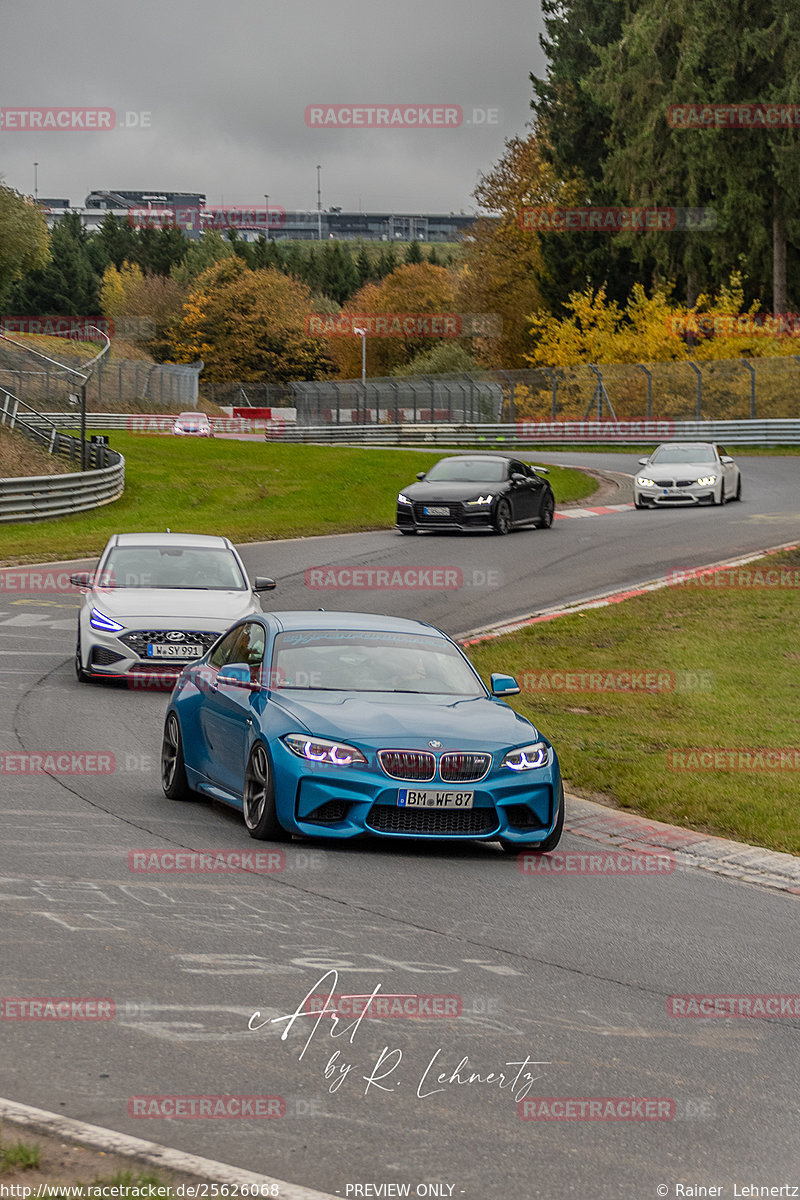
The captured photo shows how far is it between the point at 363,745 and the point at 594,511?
1101 inches

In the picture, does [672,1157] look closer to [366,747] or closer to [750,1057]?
[750,1057]

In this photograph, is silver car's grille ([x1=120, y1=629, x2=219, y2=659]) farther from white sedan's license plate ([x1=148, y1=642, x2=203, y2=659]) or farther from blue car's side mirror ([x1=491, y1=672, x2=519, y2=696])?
blue car's side mirror ([x1=491, y1=672, x2=519, y2=696])

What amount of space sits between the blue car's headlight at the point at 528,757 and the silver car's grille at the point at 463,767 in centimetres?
13

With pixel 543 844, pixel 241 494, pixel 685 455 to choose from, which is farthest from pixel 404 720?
pixel 241 494

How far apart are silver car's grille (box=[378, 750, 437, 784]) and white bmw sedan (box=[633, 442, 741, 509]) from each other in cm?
2735

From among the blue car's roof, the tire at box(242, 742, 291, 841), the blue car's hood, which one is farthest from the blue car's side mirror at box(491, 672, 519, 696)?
the tire at box(242, 742, 291, 841)

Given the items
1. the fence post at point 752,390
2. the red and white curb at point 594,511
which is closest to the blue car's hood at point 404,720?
the red and white curb at point 594,511

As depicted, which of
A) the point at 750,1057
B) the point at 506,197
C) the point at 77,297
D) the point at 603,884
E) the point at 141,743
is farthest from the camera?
the point at 77,297

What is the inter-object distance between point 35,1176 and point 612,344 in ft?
230

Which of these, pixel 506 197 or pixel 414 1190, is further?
pixel 506 197

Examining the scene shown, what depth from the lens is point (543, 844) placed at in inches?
381

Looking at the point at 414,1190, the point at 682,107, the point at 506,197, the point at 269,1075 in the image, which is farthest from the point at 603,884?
the point at 506,197

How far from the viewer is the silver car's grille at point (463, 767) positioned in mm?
9219

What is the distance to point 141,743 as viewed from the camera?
13.2 meters
